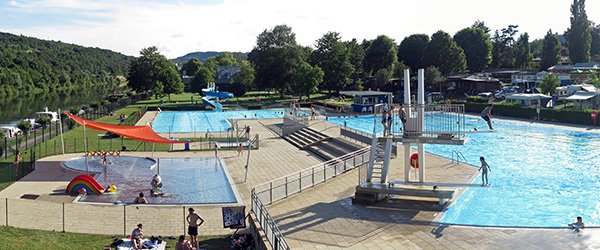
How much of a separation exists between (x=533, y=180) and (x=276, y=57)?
6206 cm

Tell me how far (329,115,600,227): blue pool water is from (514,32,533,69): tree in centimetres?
7848

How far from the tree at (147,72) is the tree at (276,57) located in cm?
1632

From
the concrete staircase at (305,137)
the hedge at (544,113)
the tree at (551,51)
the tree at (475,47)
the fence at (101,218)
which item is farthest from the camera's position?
the tree at (551,51)

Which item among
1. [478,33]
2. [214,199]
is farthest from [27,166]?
[478,33]

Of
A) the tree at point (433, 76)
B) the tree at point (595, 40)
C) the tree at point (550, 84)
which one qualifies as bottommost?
the tree at point (550, 84)

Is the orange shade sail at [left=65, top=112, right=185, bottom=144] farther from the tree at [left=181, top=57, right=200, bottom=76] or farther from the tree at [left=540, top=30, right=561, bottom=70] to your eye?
the tree at [left=181, top=57, right=200, bottom=76]

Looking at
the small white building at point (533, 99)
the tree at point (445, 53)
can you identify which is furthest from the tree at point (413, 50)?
the small white building at point (533, 99)

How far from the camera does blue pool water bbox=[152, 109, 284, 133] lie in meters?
49.8

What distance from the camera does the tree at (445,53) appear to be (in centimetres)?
8819

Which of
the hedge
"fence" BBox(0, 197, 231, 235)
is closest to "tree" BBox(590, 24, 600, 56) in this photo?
the hedge

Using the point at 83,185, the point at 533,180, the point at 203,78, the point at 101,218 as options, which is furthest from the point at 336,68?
the point at 101,218

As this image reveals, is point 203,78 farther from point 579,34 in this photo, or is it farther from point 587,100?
point 579,34

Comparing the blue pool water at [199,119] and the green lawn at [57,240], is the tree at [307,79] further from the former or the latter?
the green lawn at [57,240]

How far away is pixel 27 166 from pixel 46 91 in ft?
376
